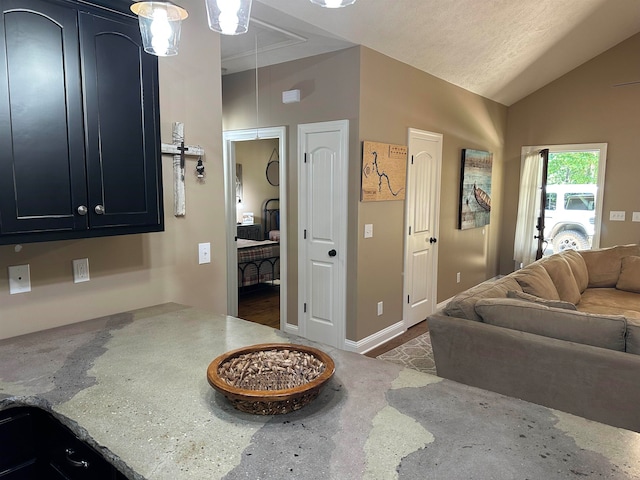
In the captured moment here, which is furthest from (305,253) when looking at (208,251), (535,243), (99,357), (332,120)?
(535,243)

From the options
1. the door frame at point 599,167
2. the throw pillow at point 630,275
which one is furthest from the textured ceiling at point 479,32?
the throw pillow at point 630,275

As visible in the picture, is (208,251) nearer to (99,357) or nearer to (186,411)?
(99,357)

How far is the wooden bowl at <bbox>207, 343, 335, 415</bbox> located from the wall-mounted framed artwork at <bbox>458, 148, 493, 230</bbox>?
4678 mm

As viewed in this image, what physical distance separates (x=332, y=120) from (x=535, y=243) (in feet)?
13.8

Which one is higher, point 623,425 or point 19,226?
point 19,226

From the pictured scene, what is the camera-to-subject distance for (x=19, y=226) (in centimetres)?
157

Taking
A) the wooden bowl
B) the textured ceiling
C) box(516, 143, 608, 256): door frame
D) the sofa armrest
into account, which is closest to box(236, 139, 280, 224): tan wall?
the textured ceiling

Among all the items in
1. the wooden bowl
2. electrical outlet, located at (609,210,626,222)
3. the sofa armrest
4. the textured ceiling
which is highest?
the textured ceiling

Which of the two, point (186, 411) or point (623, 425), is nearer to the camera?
point (186, 411)

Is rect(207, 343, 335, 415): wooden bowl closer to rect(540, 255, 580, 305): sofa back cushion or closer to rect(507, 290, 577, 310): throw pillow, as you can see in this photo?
rect(507, 290, 577, 310): throw pillow

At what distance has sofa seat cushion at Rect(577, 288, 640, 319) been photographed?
3.76 meters

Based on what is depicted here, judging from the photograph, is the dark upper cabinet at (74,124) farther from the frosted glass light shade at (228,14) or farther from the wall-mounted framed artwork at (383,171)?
the wall-mounted framed artwork at (383,171)

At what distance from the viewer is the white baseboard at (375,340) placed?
4.02 m

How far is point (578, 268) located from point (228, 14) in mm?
4288
